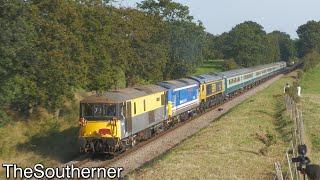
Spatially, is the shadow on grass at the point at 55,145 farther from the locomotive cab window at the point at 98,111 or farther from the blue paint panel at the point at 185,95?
the blue paint panel at the point at 185,95

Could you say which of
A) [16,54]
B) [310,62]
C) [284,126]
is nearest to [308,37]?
[310,62]

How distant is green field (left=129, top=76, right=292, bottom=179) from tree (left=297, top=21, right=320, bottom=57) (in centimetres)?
15652

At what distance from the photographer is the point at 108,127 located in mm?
24312

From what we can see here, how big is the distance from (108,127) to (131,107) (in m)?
2.05

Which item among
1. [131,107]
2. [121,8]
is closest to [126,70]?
[121,8]

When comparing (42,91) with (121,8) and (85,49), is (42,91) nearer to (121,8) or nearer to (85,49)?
(85,49)

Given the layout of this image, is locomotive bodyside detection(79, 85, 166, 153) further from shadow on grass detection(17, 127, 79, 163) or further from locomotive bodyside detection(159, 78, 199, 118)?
locomotive bodyside detection(159, 78, 199, 118)

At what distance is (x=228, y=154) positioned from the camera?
21.7 meters

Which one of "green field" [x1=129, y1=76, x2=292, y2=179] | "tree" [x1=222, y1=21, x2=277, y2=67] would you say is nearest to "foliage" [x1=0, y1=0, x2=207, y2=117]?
"green field" [x1=129, y1=76, x2=292, y2=179]

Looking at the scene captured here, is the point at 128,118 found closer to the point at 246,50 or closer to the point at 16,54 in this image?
the point at 16,54

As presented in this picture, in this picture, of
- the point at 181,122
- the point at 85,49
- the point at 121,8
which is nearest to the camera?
the point at 181,122

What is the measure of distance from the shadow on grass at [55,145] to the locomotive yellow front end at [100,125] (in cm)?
197

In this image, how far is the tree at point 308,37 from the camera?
183000 mm

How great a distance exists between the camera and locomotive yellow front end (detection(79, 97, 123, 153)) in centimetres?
2428
